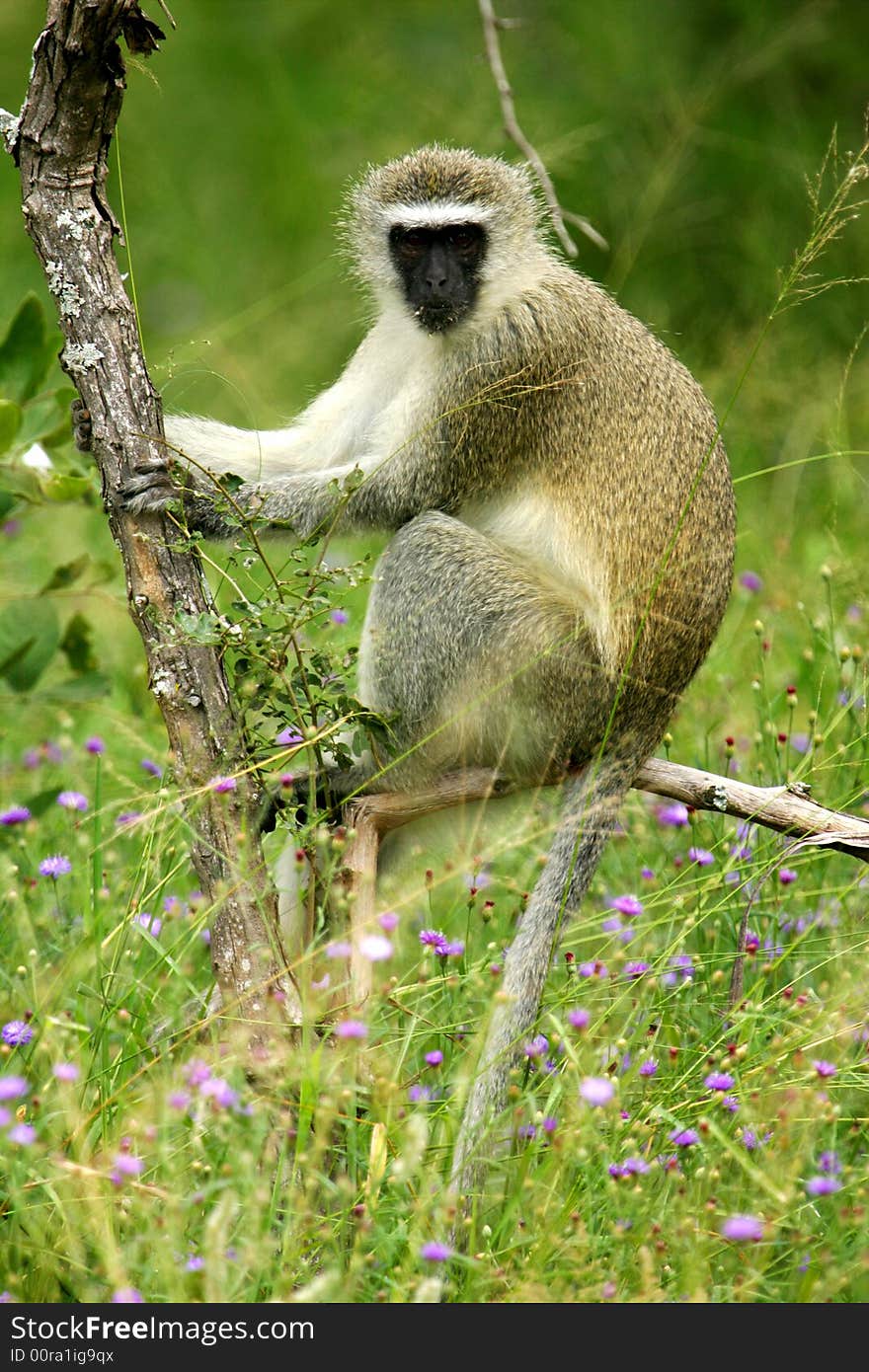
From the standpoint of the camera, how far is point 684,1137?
2.97 metres

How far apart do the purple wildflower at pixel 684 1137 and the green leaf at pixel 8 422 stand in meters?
2.53

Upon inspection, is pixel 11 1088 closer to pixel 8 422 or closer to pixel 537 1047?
pixel 537 1047

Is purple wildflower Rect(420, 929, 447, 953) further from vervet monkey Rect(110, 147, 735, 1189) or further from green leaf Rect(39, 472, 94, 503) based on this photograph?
green leaf Rect(39, 472, 94, 503)

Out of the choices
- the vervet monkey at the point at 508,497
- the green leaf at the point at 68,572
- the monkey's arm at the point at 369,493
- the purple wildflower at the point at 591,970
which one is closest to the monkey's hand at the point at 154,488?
the vervet monkey at the point at 508,497

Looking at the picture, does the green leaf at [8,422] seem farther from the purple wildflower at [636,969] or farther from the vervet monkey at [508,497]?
the purple wildflower at [636,969]

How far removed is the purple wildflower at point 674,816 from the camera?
4312 mm

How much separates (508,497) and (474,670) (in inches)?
24.8

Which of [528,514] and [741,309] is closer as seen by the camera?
[528,514]

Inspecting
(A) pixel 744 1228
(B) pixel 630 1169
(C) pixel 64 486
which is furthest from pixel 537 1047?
(C) pixel 64 486

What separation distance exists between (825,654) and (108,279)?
273 cm

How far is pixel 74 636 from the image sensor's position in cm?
477

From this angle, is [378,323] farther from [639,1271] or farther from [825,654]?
[639,1271]

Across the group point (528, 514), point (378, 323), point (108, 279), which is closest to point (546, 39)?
point (378, 323)
